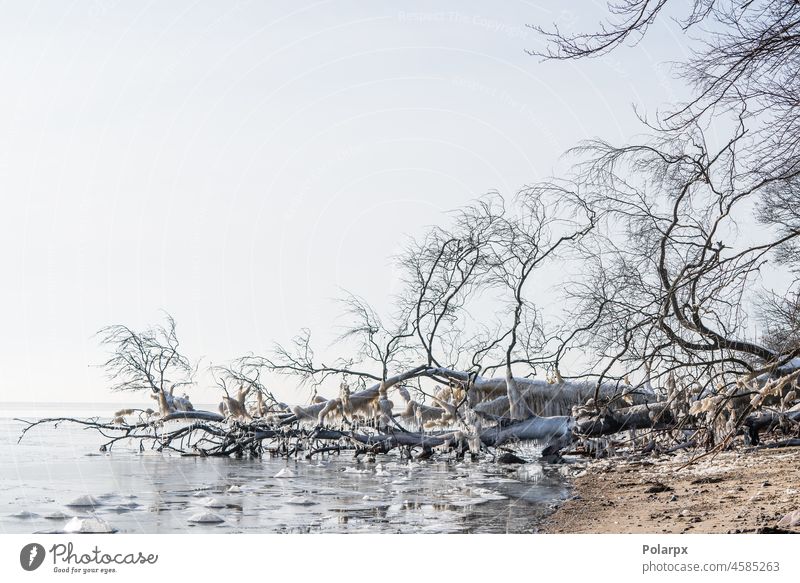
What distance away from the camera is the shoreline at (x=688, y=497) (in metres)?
7.07

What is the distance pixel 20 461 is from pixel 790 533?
13460mm

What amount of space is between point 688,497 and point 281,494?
452 cm

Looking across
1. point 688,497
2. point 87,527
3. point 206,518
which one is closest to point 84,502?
point 206,518

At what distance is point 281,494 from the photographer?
34.6 ft

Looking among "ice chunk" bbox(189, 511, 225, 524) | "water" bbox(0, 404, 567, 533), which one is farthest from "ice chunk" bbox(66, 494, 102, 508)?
"ice chunk" bbox(189, 511, 225, 524)

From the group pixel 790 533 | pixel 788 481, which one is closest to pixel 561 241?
pixel 788 481

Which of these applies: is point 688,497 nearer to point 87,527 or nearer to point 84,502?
point 87,527

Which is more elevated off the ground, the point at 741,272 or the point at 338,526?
the point at 741,272

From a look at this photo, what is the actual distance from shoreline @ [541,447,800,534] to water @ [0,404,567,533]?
443mm

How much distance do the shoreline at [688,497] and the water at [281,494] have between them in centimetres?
44

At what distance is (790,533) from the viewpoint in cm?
591

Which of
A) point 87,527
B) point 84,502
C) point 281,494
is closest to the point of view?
point 87,527

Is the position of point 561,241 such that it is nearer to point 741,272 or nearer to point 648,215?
point 648,215
